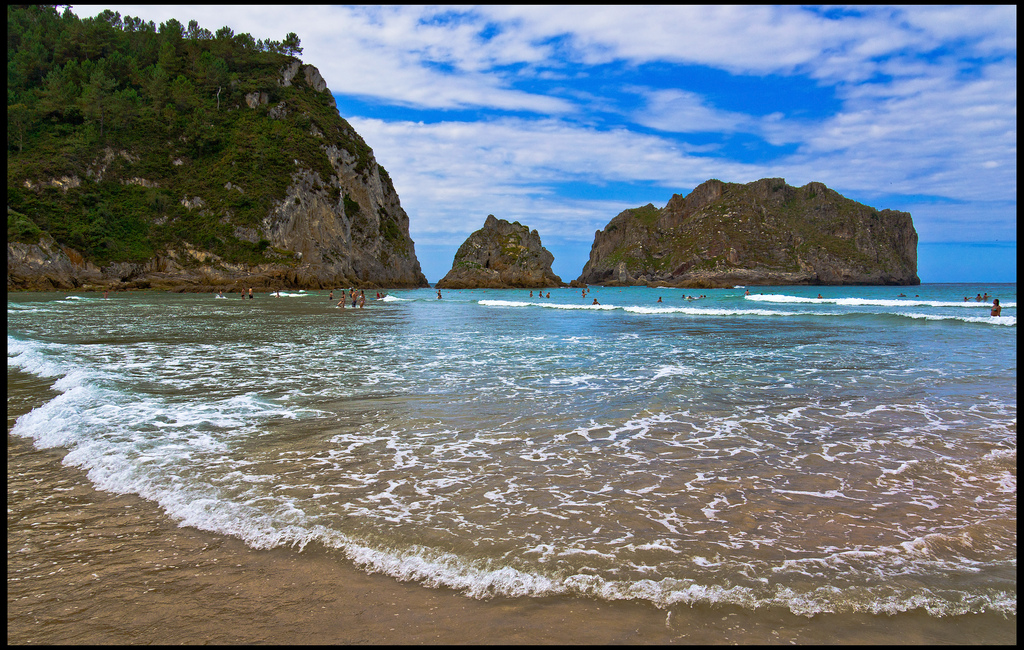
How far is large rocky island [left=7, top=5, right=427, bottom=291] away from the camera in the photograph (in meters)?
65.4

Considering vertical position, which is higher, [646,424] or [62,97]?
[62,97]

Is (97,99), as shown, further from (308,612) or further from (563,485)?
(308,612)

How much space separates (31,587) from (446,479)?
10.2 feet

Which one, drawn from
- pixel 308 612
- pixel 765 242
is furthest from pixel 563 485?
pixel 765 242

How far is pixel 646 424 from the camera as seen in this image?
7.30m

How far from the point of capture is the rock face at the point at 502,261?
117 meters

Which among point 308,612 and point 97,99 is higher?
point 97,99

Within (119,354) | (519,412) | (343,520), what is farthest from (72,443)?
(119,354)

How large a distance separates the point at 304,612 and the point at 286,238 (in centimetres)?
7782

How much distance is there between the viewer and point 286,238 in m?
74.1

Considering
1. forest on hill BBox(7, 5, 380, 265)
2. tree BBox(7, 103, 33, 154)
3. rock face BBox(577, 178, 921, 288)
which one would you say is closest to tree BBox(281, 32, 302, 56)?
forest on hill BBox(7, 5, 380, 265)

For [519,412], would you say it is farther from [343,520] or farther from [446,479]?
[343,520]

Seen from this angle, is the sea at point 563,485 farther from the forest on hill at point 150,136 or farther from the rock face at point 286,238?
the forest on hill at point 150,136

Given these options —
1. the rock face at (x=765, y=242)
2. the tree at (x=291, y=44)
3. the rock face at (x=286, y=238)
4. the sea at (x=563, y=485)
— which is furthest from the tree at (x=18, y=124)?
the rock face at (x=765, y=242)
